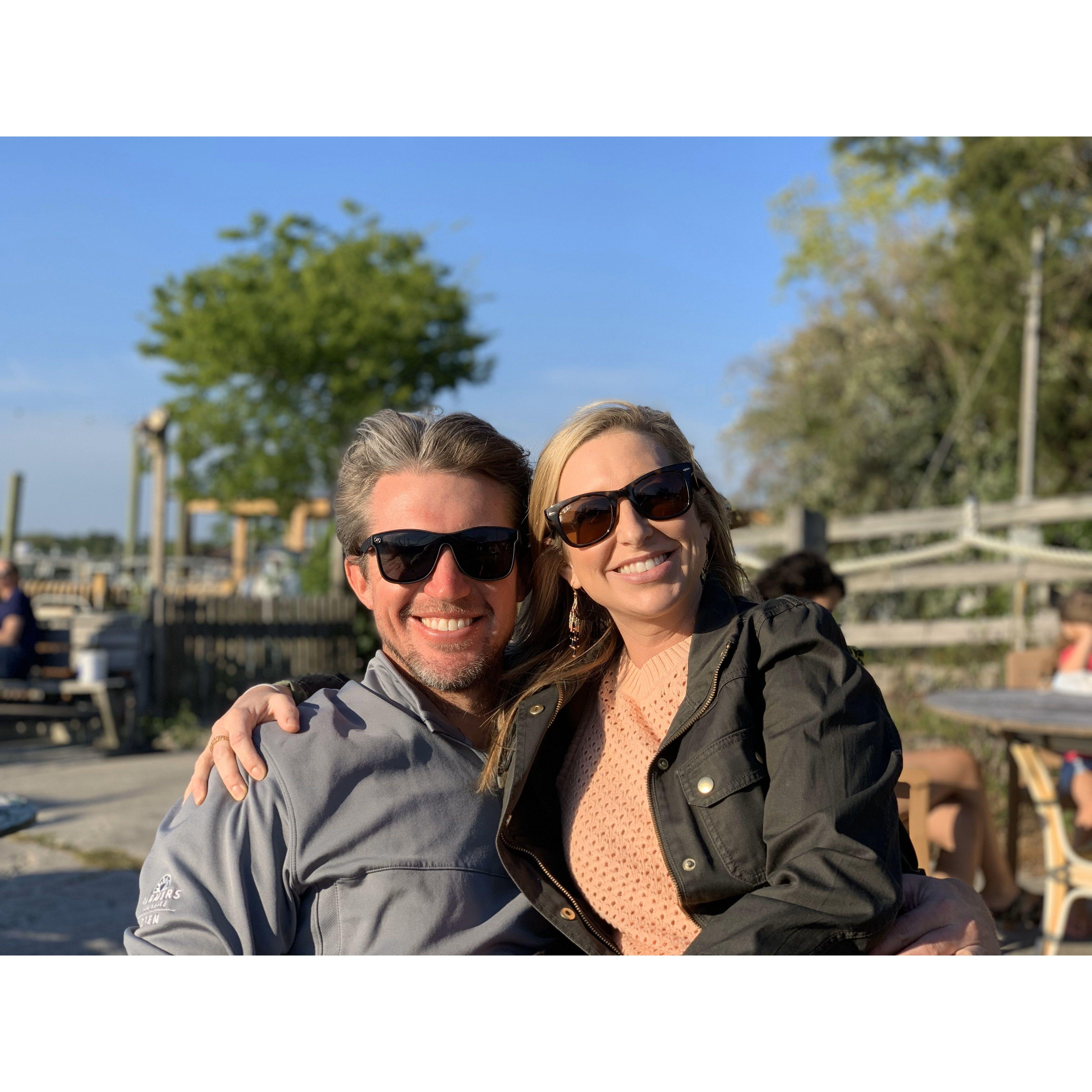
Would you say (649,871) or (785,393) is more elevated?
(785,393)

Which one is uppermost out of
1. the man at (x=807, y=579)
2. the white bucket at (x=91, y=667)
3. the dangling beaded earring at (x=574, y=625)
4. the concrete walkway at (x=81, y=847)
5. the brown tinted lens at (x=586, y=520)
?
the brown tinted lens at (x=586, y=520)

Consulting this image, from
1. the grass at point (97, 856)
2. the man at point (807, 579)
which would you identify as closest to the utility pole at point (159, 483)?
the grass at point (97, 856)

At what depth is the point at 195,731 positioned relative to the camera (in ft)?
31.3

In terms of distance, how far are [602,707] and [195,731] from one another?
8.25 metres

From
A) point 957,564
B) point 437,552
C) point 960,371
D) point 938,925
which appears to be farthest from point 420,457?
point 960,371

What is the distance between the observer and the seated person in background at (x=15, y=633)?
931 centimetres

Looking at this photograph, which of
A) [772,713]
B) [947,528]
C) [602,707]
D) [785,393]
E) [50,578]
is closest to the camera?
[772,713]

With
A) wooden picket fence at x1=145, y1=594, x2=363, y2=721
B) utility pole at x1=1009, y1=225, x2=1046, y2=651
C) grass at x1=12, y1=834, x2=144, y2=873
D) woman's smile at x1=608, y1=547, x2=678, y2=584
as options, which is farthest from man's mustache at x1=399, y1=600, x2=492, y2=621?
utility pole at x1=1009, y1=225, x2=1046, y2=651

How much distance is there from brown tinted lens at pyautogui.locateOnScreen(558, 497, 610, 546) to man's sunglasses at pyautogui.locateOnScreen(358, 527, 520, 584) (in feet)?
0.79

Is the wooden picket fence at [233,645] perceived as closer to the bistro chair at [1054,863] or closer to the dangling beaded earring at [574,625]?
the bistro chair at [1054,863]

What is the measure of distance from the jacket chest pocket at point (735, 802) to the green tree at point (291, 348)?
16073mm

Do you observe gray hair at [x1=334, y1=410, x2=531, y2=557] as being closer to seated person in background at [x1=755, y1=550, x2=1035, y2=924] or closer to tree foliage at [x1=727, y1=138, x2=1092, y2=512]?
seated person in background at [x1=755, y1=550, x2=1035, y2=924]
